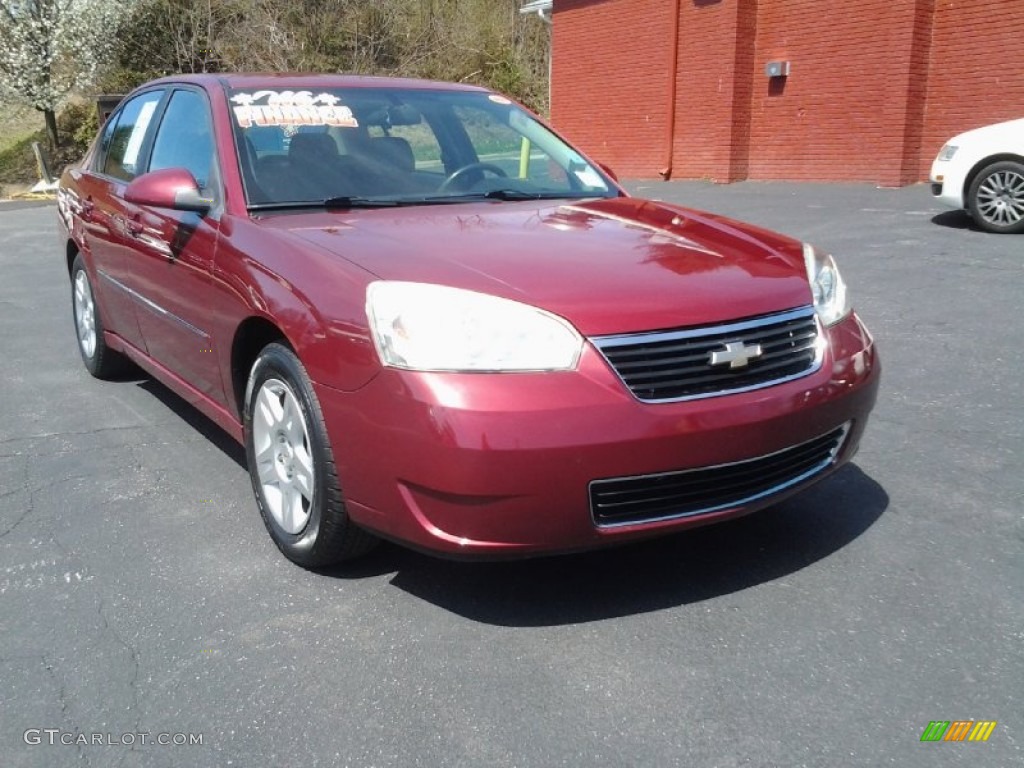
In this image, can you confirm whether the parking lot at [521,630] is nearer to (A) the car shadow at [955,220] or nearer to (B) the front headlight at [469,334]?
(B) the front headlight at [469,334]

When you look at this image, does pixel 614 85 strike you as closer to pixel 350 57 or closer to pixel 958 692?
pixel 350 57

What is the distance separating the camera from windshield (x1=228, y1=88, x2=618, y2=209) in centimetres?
375

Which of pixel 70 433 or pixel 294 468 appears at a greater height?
pixel 294 468

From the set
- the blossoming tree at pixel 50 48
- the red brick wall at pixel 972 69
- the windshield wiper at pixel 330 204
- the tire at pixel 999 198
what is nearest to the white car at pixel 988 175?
the tire at pixel 999 198

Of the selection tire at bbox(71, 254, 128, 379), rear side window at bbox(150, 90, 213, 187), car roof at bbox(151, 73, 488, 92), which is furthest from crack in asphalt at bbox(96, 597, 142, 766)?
tire at bbox(71, 254, 128, 379)

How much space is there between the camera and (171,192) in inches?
142

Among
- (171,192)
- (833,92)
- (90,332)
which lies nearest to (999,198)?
(833,92)

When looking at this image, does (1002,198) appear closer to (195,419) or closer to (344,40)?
(195,419)

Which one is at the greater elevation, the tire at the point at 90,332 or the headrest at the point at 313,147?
the headrest at the point at 313,147

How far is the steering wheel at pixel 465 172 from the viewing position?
398 cm

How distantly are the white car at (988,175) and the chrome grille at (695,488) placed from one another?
787 cm

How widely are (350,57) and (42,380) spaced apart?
90.2 feet

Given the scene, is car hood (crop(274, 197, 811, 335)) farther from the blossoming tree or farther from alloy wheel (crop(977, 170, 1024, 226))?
the blossoming tree

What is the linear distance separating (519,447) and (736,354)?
73 cm
